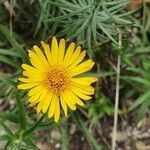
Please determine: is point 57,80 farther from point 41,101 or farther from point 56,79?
point 41,101

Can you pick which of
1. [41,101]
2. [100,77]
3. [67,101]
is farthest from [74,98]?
[100,77]

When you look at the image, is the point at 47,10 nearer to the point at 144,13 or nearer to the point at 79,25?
the point at 79,25

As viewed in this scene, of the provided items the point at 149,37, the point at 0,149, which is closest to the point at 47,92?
the point at 0,149

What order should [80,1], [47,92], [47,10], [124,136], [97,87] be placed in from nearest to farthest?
1. [47,92]
2. [80,1]
3. [47,10]
4. [97,87]
5. [124,136]

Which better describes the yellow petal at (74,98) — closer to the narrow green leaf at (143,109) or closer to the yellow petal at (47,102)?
the yellow petal at (47,102)

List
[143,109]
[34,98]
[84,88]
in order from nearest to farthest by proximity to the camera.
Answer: [34,98]
[84,88]
[143,109]

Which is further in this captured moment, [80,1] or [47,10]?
[47,10]

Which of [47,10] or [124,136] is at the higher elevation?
[47,10]

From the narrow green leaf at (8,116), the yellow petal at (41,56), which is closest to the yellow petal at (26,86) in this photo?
the yellow petal at (41,56)
